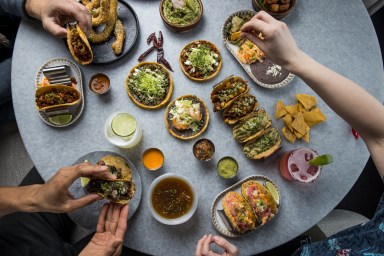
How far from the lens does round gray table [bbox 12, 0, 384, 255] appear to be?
2.01m

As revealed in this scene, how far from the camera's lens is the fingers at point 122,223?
6.11ft

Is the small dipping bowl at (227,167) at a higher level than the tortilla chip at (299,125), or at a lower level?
higher

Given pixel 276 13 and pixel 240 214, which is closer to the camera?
pixel 240 214

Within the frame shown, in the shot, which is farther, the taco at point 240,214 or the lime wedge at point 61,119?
the lime wedge at point 61,119

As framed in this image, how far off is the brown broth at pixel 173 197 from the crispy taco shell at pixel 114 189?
0.16m

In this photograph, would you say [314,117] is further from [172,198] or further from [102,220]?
[102,220]

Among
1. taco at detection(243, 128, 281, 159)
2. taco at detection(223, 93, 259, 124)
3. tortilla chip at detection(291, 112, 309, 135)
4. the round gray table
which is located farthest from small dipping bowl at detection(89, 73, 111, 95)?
tortilla chip at detection(291, 112, 309, 135)

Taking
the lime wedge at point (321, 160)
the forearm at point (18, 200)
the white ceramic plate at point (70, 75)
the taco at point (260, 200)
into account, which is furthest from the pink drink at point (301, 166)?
the forearm at point (18, 200)

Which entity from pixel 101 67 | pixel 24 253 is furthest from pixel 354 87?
pixel 24 253

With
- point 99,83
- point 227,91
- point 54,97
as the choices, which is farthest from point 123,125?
point 227,91

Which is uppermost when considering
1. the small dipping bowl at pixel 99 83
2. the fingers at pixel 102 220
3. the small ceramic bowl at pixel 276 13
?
the small dipping bowl at pixel 99 83

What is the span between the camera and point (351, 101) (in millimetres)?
1593

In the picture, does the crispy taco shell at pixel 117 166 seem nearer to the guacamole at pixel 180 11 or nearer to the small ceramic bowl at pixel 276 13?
the guacamole at pixel 180 11

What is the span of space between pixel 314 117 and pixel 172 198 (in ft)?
3.32
